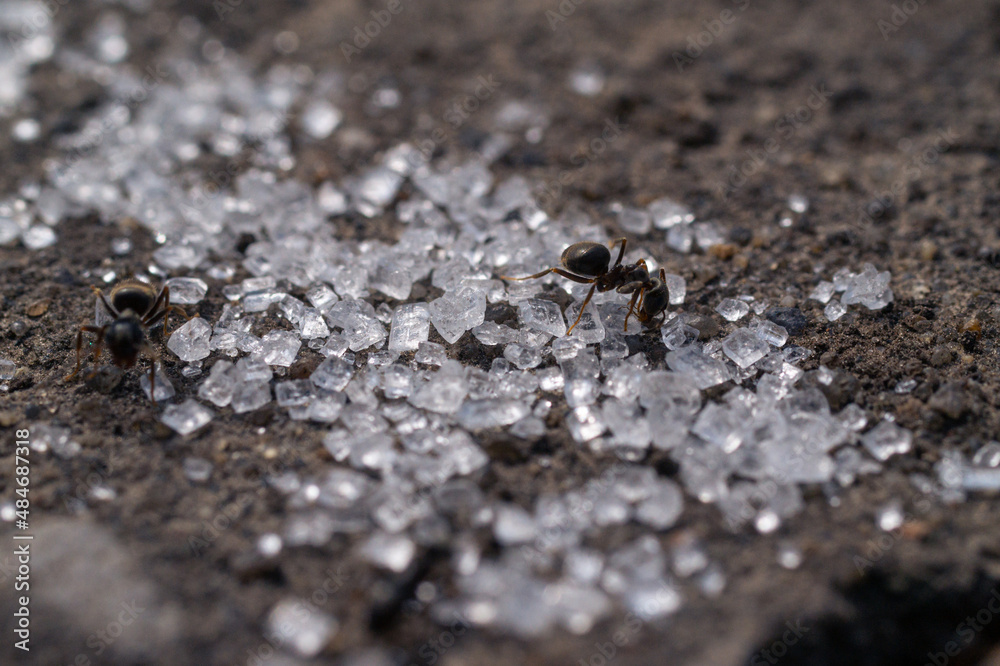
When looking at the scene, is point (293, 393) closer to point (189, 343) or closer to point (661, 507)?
point (189, 343)

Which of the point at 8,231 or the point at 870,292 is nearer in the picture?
the point at 870,292

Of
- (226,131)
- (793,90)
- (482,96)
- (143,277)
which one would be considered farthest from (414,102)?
(793,90)

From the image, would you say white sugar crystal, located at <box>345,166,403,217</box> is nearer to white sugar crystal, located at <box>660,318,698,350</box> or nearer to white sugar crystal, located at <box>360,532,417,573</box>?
white sugar crystal, located at <box>660,318,698,350</box>

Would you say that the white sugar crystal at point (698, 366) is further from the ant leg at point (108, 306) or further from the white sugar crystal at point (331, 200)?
the ant leg at point (108, 306)

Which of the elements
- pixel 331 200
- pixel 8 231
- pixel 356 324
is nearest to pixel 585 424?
pixel 356 324

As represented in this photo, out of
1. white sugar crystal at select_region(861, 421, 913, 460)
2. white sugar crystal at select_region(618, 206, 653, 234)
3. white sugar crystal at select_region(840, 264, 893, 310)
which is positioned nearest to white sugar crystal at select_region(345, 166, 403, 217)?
white sugar crystal at select_region(618, 206, 653, 234)

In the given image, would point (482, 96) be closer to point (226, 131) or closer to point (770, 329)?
point (226, 131)
